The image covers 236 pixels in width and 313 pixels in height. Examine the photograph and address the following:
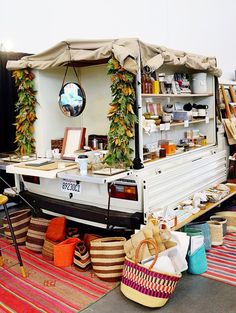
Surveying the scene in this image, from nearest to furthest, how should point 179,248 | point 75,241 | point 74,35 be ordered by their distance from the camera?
1. point 179,248
2. point 75,241
3. point 74,35

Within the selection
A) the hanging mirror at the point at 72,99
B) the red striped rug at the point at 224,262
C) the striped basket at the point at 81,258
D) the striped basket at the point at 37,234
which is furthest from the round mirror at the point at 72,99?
the red striped rug at the point at 224,262

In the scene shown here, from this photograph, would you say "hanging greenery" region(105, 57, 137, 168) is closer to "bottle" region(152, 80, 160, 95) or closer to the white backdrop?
"bottle" region(152, 80, 160, 95)

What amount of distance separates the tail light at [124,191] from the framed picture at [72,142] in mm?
618

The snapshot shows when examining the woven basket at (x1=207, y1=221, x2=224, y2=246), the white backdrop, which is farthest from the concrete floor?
the white backdrop

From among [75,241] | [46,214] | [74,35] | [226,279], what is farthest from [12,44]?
[226,279]

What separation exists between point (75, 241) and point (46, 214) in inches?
29.0

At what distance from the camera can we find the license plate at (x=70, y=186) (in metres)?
3.36

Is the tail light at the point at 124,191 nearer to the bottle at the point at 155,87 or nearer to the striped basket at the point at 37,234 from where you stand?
the striped basket at the point at 37,234

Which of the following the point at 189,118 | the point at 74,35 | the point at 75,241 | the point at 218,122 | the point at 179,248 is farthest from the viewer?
the point at 74,35

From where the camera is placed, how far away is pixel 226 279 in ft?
9.68

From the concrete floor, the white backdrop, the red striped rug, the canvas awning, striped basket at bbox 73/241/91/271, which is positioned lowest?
the concrete floor

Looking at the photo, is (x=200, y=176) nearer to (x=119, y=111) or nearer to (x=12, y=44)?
(x=119, y=111)

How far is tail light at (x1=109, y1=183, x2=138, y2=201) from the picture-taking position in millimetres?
3125

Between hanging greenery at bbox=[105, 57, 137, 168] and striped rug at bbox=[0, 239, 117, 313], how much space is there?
1.07 metres
